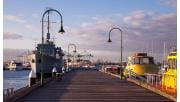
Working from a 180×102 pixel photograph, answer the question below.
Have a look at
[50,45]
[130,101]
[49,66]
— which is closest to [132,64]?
[49,66]

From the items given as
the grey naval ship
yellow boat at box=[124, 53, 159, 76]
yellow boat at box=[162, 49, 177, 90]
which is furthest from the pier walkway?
the grey naval ship

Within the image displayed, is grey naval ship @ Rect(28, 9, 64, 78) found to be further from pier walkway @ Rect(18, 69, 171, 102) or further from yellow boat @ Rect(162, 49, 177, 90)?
yellow boat @ Rect(162, 49, 177, 90)

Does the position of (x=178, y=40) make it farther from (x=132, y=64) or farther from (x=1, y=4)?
(x=132, y=64)

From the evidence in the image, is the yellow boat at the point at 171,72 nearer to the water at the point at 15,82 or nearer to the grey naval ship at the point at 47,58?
the water at the point at 15,82

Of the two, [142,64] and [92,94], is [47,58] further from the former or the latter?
[92,94]

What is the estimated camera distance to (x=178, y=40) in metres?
8.36

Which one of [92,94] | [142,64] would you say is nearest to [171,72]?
[92,94]

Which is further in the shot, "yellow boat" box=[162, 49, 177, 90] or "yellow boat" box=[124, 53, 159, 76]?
"yellow boat" box=[124, 53, 159, 76]

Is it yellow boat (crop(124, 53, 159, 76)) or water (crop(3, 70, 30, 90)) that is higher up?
yellow boat (crop(124, 53, 159, 76))

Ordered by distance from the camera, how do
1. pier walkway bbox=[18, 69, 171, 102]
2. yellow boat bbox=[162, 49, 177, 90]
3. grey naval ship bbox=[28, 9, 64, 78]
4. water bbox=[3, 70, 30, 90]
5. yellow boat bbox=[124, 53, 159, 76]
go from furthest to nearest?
1. water bbox=[3, 70, 30, 90]
2. grey naval ship bbox=[28, 9, 64, 78]
3. yellow boat bbox=[124, 53, 159, 76]
4. yellow boat bbox=[162, 49, 177, 90]
5. pier walkway bbox=[18, 69, 171, 102]

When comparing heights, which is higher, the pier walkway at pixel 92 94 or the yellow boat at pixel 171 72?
the yellow boat at pixel 171 72

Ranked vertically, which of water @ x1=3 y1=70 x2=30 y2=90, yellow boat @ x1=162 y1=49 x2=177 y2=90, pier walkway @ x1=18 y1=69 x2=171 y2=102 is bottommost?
water @ x1=3 y1=70 x2=30 y2=90

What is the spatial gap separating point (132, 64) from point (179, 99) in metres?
48.3

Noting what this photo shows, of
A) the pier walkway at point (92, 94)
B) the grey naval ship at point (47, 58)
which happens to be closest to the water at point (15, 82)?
the grey naval ship at point (47, 58)
